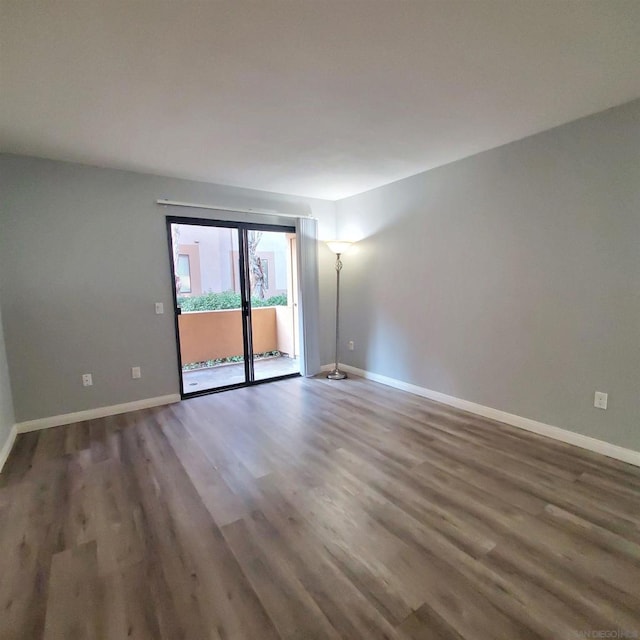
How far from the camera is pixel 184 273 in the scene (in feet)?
12.8

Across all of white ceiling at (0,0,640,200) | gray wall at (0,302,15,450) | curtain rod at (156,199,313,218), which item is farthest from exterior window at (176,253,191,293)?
gray wall at (0,302,15,450)

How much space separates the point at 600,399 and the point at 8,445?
15.5 ft

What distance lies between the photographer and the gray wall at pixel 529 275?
7.73ft

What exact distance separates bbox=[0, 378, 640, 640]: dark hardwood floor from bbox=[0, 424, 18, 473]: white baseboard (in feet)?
0.21

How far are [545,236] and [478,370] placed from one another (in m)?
1.34

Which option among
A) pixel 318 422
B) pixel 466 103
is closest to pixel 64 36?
pixel 466 103

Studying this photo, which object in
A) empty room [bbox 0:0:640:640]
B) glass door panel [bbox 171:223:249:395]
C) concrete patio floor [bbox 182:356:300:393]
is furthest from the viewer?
concrete patio floor [bbox 182:356:300:393]

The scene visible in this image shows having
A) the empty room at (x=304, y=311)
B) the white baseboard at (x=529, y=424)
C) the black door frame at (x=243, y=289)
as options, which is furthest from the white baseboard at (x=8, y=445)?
the white baseboard at (x=529, y=424)

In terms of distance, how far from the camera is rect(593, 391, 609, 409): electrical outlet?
2471 mm

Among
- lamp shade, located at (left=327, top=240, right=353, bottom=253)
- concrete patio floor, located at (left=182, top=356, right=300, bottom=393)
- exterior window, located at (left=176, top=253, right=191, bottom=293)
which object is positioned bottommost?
concrete patio floor, located at (left=182, top=356, right=300, bottom=393)

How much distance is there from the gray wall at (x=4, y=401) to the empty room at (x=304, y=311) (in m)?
0.04

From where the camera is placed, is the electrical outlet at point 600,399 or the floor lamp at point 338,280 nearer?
the electrical outlet at point 600,399

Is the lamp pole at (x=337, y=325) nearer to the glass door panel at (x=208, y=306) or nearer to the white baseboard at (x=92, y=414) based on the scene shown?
the glass door panel at (x=208, y=306)

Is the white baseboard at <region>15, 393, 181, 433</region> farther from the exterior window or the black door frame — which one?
the exterior window
